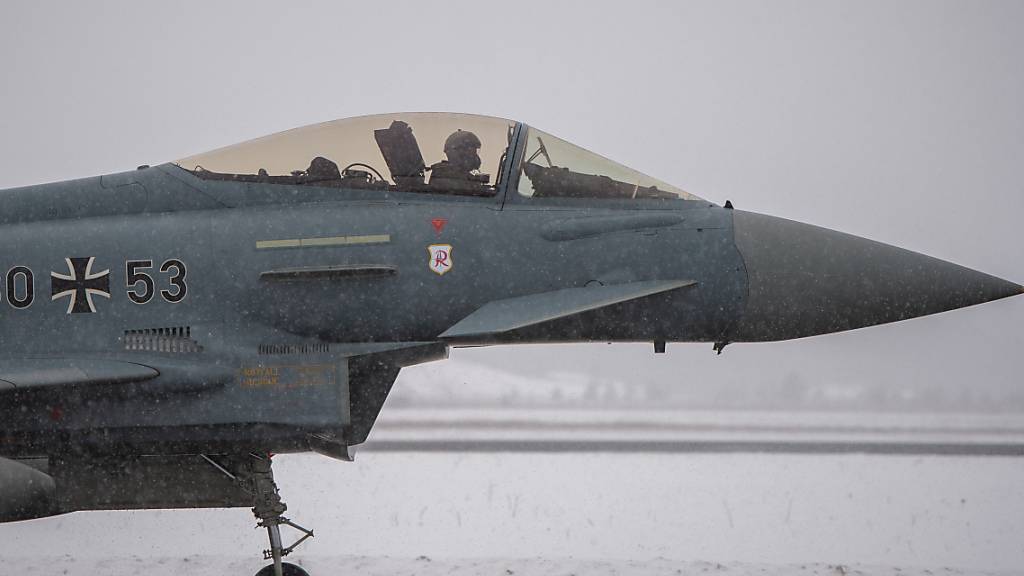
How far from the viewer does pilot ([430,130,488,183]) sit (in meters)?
3.96

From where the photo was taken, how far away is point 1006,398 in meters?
7.72

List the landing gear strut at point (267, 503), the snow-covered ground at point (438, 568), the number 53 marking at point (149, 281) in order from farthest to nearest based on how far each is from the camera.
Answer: the snow-covered ground at point (438, 568) < the landing gear strut at point (267, 503) < the number 53 marking at point (149, 281)

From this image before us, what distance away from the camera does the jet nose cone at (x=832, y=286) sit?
3.67m

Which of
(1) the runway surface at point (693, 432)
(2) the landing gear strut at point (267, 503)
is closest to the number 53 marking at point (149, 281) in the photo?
(2) the landing gear strut at point (267, 503)

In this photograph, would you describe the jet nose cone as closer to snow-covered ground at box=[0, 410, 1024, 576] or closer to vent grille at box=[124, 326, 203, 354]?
snow-covered ground at box=[0, 410, 1024, 576]

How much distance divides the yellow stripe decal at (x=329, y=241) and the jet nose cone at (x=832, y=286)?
156 cm

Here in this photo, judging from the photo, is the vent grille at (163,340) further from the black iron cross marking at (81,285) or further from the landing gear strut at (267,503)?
the landing gear strut at (267,503)

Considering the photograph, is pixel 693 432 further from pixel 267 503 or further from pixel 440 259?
pixel 440 259

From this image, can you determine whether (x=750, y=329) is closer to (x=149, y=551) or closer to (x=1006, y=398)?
(x=149, y=551)

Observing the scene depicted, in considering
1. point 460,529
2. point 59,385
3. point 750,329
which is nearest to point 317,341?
point 59,385

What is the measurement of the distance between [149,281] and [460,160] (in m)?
1.52

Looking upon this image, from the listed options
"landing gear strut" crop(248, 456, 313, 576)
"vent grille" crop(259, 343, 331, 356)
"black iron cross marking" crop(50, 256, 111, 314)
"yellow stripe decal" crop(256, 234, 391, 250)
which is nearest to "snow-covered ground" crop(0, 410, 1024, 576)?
"landing gear strut" crop(248, 456, 313, 576)

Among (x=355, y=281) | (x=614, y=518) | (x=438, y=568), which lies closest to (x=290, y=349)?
(x=355, y=281)

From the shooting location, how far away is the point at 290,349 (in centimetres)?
388
